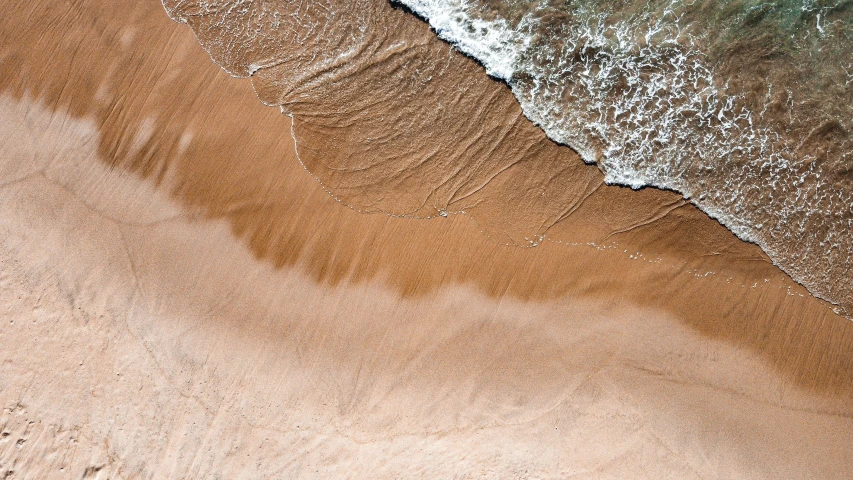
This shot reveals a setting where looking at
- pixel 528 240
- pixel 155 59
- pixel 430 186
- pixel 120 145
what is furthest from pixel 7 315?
pixel 528 240

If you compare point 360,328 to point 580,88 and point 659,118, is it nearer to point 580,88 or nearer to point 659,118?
point 580,88

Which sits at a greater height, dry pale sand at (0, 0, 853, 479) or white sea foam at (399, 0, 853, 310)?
white sea foam at (399, 0, 853, 310)

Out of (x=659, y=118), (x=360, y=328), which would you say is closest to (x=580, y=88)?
(x=659, y=118)

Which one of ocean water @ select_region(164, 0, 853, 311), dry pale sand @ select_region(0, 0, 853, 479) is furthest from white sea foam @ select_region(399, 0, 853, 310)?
dry pale sand @ select_region(0, 0, 853, 479)

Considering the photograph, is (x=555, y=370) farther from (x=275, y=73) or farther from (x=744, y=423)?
(x=275, y=73)

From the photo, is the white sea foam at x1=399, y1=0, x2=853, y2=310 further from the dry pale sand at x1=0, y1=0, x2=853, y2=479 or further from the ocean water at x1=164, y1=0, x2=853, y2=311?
the dry pale sand at x1=0, y1=0, x2=853, y2=479
